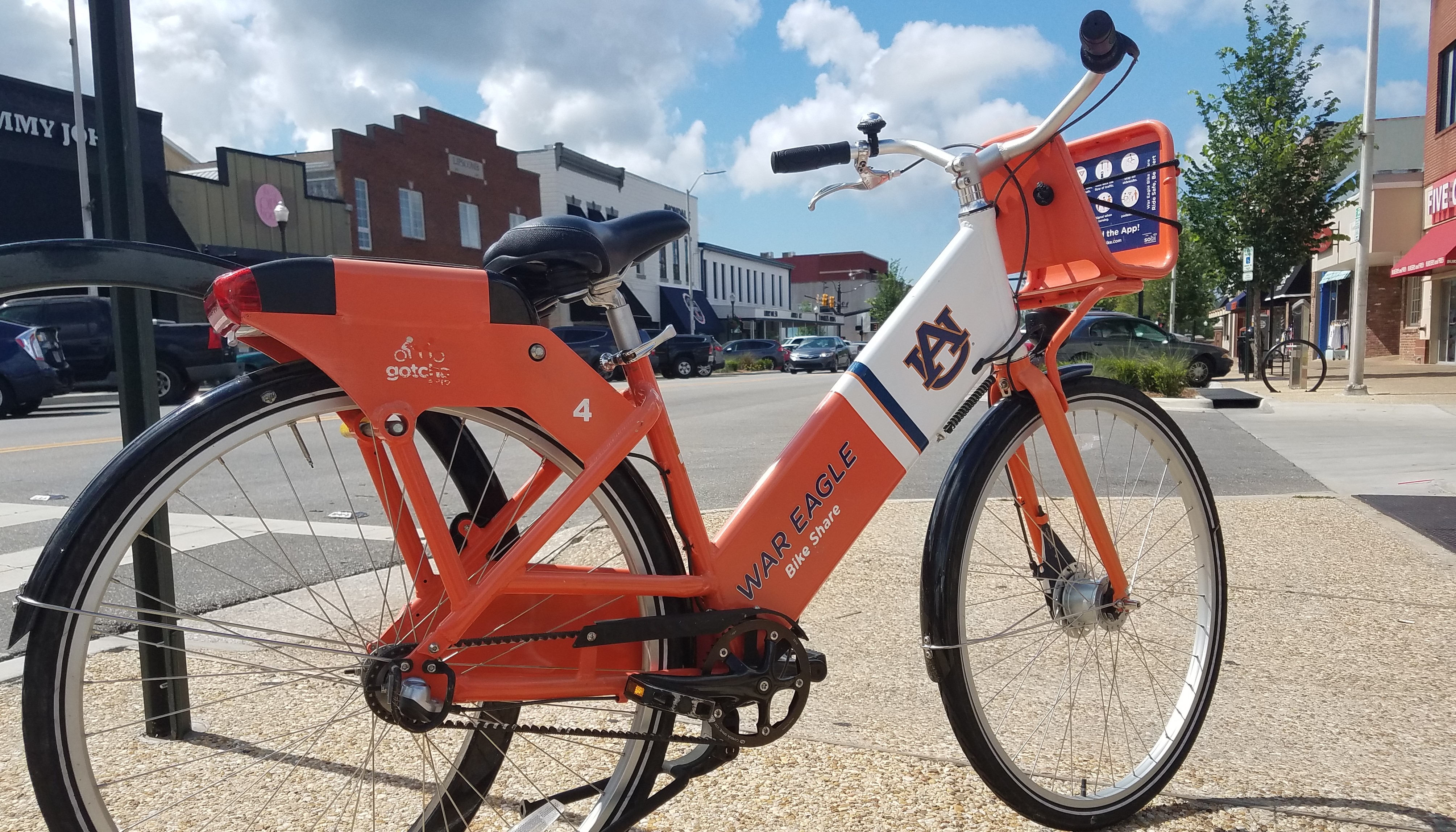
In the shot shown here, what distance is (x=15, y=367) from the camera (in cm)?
1393

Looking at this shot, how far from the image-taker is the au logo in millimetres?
2094

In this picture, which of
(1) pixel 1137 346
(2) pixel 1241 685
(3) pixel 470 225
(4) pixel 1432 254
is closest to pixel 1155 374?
(1) pixel 1137 346

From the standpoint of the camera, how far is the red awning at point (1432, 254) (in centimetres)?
1947

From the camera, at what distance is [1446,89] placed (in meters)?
20.6

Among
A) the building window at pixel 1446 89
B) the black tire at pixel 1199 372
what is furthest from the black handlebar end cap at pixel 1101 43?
the building window at pixel 1446 89

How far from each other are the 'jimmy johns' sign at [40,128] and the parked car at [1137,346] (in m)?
20.8

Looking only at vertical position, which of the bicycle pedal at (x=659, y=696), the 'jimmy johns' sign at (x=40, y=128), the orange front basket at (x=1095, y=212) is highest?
the 'jimmy johns' sign at (x=40, y=128)

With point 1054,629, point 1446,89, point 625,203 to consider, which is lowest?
point 1054,629

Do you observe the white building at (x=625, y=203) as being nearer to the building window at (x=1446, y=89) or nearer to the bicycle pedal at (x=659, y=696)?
the building window at (x=1446, y=89)

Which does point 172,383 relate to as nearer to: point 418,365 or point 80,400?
point 80,400

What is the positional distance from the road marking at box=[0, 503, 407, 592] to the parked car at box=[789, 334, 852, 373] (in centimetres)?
2891

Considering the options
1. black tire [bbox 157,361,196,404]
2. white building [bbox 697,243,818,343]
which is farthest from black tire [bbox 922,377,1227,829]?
white building [bbox 697,243,818,343]

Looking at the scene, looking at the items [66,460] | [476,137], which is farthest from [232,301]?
[476,137]

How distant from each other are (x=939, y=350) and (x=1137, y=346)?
659 inches
